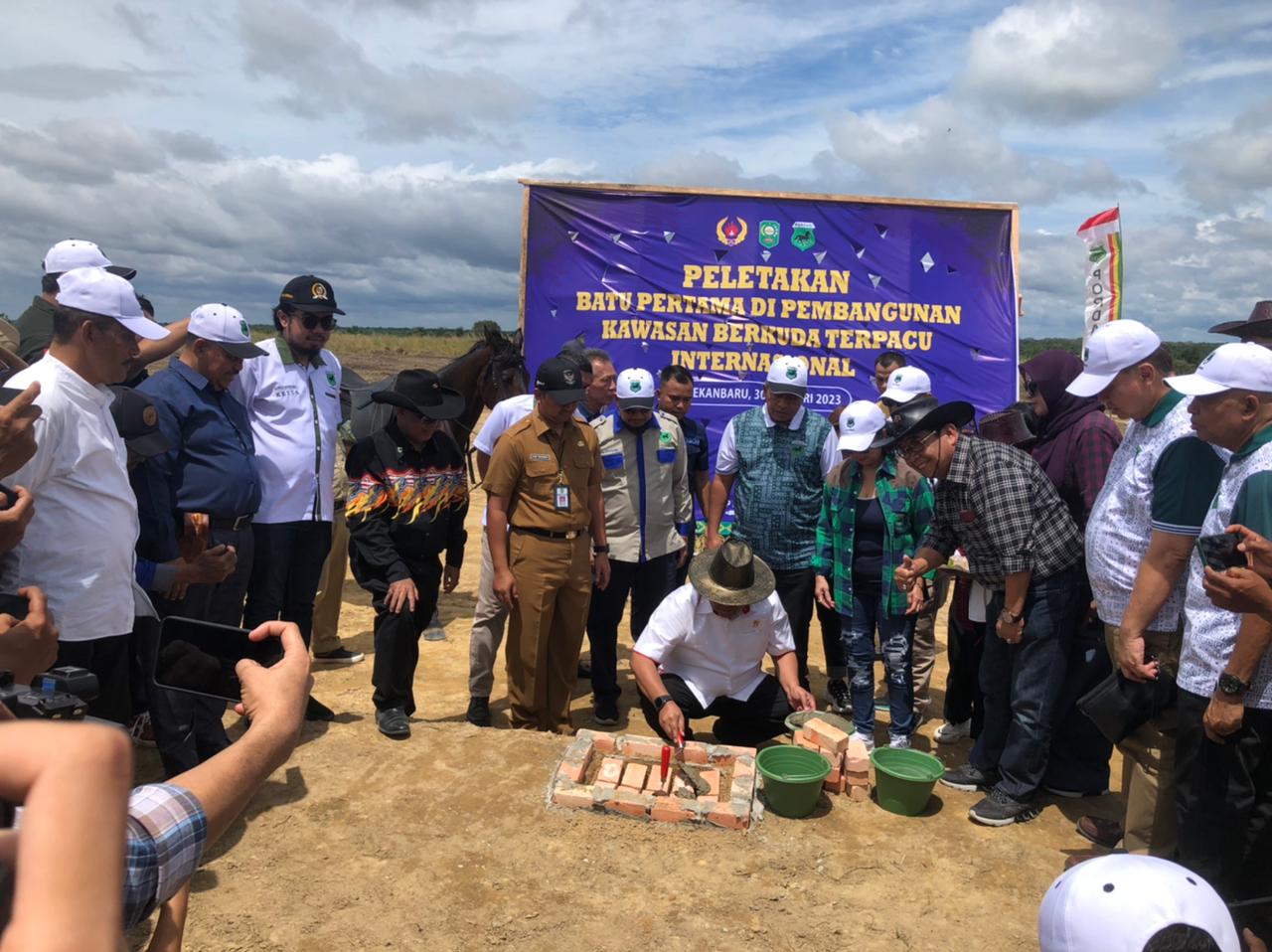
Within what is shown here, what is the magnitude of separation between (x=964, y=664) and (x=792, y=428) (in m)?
1.65

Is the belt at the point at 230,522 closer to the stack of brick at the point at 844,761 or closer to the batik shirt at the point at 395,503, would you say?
the batik shirt at the point at 395,503

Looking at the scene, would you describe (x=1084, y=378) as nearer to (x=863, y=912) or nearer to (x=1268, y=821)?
(x=1268, y=821)

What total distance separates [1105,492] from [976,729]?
1.87m

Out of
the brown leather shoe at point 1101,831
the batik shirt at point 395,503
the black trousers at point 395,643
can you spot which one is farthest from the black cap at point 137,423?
the brown leather shoe at point 1101,831

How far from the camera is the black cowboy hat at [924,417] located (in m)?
3.71

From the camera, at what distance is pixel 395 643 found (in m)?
4.25

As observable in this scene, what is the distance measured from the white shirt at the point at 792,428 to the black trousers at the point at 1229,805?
2308 mm

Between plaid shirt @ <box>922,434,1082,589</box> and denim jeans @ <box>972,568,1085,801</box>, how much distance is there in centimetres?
12

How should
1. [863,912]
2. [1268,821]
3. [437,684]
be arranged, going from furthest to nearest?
[437,684]
[863,912]
[1268,821]

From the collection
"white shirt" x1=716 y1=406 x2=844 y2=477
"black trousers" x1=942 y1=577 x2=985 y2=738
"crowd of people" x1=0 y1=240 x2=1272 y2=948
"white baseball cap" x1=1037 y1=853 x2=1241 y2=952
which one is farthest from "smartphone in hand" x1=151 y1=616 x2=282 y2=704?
"black trousers" x1=942 y1=577 x2=985 y2=738

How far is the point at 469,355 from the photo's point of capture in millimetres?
7121

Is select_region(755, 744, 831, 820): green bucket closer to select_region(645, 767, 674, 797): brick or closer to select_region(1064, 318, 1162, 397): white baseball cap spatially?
select_region(645, 767, 674, 797): brick

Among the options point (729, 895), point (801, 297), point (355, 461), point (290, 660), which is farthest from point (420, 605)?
point (801, 297)

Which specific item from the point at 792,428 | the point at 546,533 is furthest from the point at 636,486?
the point at 792,428
